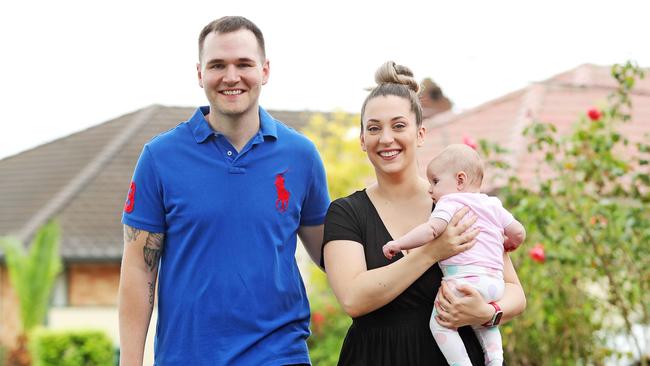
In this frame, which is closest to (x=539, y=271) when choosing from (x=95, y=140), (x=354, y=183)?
(x=354, y=183)

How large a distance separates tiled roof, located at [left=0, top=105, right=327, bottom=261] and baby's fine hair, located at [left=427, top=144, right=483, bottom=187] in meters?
18.5

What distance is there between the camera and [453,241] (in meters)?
3.68

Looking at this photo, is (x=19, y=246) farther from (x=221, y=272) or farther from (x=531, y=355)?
(x=221, y=272)

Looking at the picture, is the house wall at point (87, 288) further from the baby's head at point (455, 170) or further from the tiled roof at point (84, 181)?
the baby's head at point (455, 170)

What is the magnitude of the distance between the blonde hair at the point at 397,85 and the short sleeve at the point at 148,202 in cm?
80

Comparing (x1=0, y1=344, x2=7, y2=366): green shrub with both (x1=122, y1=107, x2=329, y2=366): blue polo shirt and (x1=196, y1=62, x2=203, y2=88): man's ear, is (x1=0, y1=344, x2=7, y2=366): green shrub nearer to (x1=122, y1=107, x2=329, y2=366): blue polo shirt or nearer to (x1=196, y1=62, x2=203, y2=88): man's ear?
(x1=122, y1=107, x2=329, y2=366): blue polo shirt

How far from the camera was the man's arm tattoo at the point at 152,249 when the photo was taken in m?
3.99

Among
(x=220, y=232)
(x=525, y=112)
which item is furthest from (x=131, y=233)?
(x=525, y=112)

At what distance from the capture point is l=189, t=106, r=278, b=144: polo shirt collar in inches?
159

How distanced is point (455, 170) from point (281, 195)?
2.18 feet

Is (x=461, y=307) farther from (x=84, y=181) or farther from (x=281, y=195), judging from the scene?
(x=84, y=181)

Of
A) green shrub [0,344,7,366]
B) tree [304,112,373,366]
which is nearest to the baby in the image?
tree [304,112,373,366]

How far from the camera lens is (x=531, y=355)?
8125mm

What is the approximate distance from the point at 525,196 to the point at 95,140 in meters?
20.9
